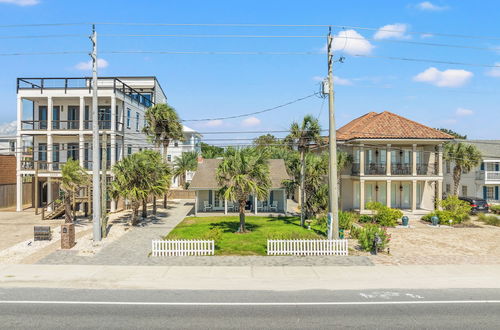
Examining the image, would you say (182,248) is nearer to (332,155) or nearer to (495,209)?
(332,155)

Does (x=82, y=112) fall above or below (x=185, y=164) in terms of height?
above

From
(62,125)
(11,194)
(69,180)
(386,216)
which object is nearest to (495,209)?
(386,216)

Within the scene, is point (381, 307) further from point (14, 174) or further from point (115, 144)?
point (14, 174)

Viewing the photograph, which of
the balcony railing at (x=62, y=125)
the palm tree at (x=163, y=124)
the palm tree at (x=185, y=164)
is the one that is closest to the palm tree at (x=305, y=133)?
the palm tree at (x=163, y=124)

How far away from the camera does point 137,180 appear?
26.9 m

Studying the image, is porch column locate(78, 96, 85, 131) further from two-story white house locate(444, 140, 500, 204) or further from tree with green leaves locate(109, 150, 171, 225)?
two-story white house locate(444, 140, 500, 204)

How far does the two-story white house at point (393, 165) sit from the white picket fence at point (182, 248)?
60.7ft

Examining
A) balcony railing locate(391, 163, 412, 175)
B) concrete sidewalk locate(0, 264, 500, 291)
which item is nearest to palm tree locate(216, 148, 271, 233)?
concrete sidewalk locate(0, 264, 500, 291)

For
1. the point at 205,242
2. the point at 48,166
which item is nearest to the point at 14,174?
the point at 48,166

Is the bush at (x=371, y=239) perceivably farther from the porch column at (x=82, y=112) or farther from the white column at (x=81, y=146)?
the porch column at (x=82, y=112)

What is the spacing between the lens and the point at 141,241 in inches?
888

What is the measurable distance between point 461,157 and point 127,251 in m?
34.9

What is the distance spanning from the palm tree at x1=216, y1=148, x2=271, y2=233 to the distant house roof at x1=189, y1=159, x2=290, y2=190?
8.44 metres

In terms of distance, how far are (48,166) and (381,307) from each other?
3367cm
